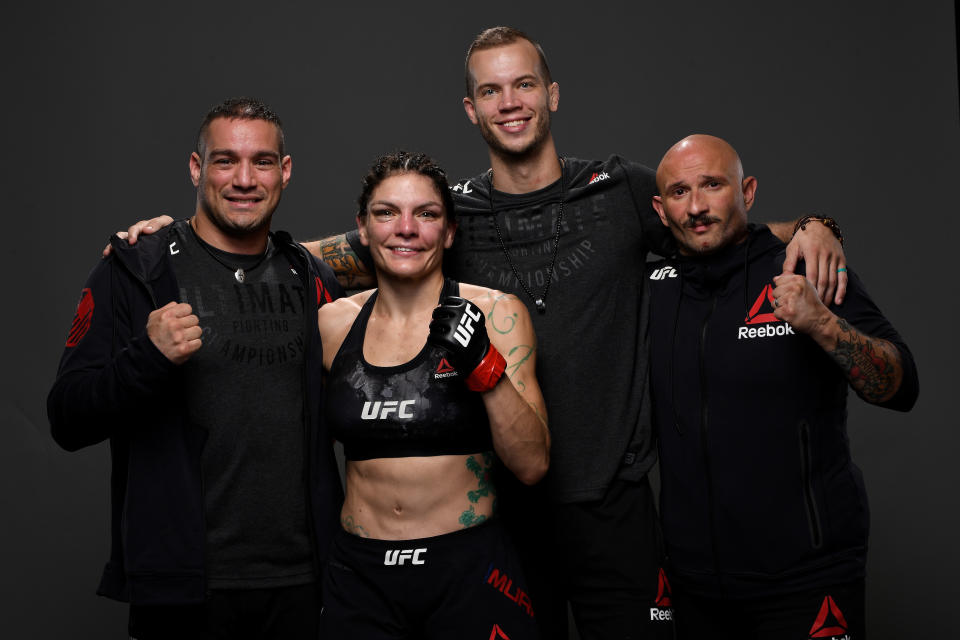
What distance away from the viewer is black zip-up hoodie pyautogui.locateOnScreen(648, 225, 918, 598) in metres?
2.63

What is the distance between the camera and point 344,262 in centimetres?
344

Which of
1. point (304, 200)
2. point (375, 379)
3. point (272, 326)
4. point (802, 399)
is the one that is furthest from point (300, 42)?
point (802, 399)

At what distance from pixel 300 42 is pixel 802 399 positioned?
3597mm

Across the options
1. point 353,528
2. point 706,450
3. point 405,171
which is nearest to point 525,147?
point 405,171

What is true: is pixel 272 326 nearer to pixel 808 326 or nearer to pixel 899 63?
pixel 808 326

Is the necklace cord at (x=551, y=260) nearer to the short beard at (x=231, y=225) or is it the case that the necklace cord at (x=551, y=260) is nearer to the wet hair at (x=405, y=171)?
the wet hair at (x=405, y=171)

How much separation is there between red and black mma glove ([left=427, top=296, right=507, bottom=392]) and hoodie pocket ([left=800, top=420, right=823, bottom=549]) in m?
0.93

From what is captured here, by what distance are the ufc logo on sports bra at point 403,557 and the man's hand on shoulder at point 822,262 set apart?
1327 millimetres

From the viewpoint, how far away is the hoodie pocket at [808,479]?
262 centimetres

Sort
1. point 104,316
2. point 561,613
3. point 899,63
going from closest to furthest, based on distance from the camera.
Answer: point 104,316 → point 561,613 → point 899,63

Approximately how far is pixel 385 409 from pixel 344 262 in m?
1.08

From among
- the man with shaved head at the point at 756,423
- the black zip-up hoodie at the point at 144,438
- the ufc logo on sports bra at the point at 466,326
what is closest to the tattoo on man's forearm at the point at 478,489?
the ufc logo on sports bra at the point at 466,326

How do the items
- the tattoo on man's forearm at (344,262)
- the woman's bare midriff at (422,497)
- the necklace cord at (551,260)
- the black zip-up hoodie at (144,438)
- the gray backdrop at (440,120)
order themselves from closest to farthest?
1. the woman's bare midriff at (422,497)
2. the black zip-up hoodie at (144,438)
3. the necklace cord at (551,260)
4. the tattoo on man's forearm at (344,262)
5. the gray backdrop at (440,120)

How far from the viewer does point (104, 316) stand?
8.68 feet
